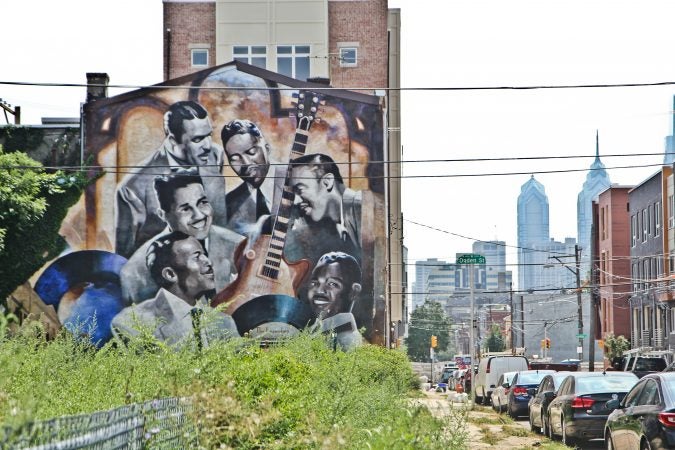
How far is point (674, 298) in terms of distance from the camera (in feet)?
206

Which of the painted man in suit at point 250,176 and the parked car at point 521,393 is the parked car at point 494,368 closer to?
the parked car at point 521,393

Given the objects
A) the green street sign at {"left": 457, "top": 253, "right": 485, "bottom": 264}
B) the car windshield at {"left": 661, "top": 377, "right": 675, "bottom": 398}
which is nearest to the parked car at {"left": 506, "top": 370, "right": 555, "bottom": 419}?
the green street sign at {"left": 457, "top": 253, "right": 485, "bottom": 264}

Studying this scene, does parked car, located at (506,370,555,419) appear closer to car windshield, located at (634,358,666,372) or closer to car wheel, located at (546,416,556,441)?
car windshield, located at (634,358,666,372)

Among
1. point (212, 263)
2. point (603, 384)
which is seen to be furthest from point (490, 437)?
point (212, 263)

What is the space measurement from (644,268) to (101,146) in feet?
134

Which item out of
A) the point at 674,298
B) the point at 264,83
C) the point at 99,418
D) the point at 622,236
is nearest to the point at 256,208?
the point at 264,83

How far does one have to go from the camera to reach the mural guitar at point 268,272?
138 feet

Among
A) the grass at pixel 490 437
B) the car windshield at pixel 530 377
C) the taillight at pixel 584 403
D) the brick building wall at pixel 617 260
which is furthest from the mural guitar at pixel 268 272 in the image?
the brick building wall at pixel 617 260

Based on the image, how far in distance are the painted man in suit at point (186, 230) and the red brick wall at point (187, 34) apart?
69.7ft

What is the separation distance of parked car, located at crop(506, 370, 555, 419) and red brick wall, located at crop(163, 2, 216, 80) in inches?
1240

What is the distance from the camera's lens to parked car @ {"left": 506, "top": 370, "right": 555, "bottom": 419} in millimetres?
35500

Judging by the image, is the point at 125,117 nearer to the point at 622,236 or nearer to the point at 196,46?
the point at 196,46

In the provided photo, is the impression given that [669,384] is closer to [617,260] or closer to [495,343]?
[617,260]

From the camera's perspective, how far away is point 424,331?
170375 mm
